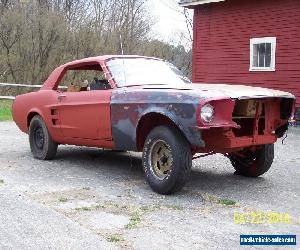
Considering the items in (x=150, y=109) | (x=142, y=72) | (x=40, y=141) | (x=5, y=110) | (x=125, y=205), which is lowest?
(x=5, y=110)

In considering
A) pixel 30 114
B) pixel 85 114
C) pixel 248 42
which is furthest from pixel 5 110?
pixel 85 114

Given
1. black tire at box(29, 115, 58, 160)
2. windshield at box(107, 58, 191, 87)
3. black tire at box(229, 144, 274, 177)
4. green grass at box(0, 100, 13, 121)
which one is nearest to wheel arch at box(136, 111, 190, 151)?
windshield at box(107, 58, 191, 87)

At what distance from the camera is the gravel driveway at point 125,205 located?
161 inches

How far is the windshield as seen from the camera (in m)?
6.53

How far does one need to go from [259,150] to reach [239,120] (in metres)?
0.87

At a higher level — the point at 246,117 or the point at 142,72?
the point at 142,72

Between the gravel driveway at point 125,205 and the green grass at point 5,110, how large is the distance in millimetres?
7518

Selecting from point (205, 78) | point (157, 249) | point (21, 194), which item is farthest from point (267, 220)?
point (205, 78)

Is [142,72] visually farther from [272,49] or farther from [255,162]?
[272,49]

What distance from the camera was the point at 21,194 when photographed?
5.54 metres

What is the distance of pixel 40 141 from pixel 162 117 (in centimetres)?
287

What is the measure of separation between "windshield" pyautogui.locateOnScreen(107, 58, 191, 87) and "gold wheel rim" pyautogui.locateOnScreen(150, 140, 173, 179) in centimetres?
103

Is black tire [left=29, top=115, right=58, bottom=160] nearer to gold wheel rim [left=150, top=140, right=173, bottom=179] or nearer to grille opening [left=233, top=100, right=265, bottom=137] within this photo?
gold wheel rim [left=150, top=140, right=173, bottom=179]

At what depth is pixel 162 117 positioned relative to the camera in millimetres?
5766
